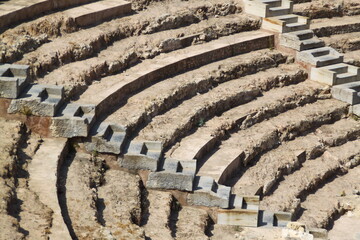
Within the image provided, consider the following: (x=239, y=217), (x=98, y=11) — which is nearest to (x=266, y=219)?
(x=239, y=217)

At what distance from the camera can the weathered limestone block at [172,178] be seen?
1173cm

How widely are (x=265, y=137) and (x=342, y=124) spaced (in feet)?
7.97

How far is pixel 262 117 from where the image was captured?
1500cm

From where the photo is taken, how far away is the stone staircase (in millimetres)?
16719

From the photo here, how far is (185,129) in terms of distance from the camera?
13.4 metres

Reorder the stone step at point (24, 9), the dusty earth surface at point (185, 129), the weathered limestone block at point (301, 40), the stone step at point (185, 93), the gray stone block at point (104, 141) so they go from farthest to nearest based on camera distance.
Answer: the weathered limestone block at point (301, 40)
the stone step at point (24, 9)
the stone step at point (185, 93)
the gray stone block at point (104, 141)
the dusty earth surface at point (185, 129)

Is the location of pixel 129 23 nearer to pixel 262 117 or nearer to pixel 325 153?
pixel 262 117

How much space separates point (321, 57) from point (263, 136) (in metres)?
3.63

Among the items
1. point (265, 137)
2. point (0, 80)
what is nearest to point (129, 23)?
point (265, 137)

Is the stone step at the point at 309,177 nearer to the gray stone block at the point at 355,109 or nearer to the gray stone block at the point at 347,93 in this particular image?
the gray stone block at the point at 355,109

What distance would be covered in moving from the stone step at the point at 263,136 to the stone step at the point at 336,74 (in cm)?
50

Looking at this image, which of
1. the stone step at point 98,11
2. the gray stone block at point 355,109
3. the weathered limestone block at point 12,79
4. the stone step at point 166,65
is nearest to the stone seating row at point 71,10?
the stone step at point 98,11

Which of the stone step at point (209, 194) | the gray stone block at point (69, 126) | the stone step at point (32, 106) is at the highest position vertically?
the stone step at point (32, 106)

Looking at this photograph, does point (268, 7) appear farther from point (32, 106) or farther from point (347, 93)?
point (32, 106)
